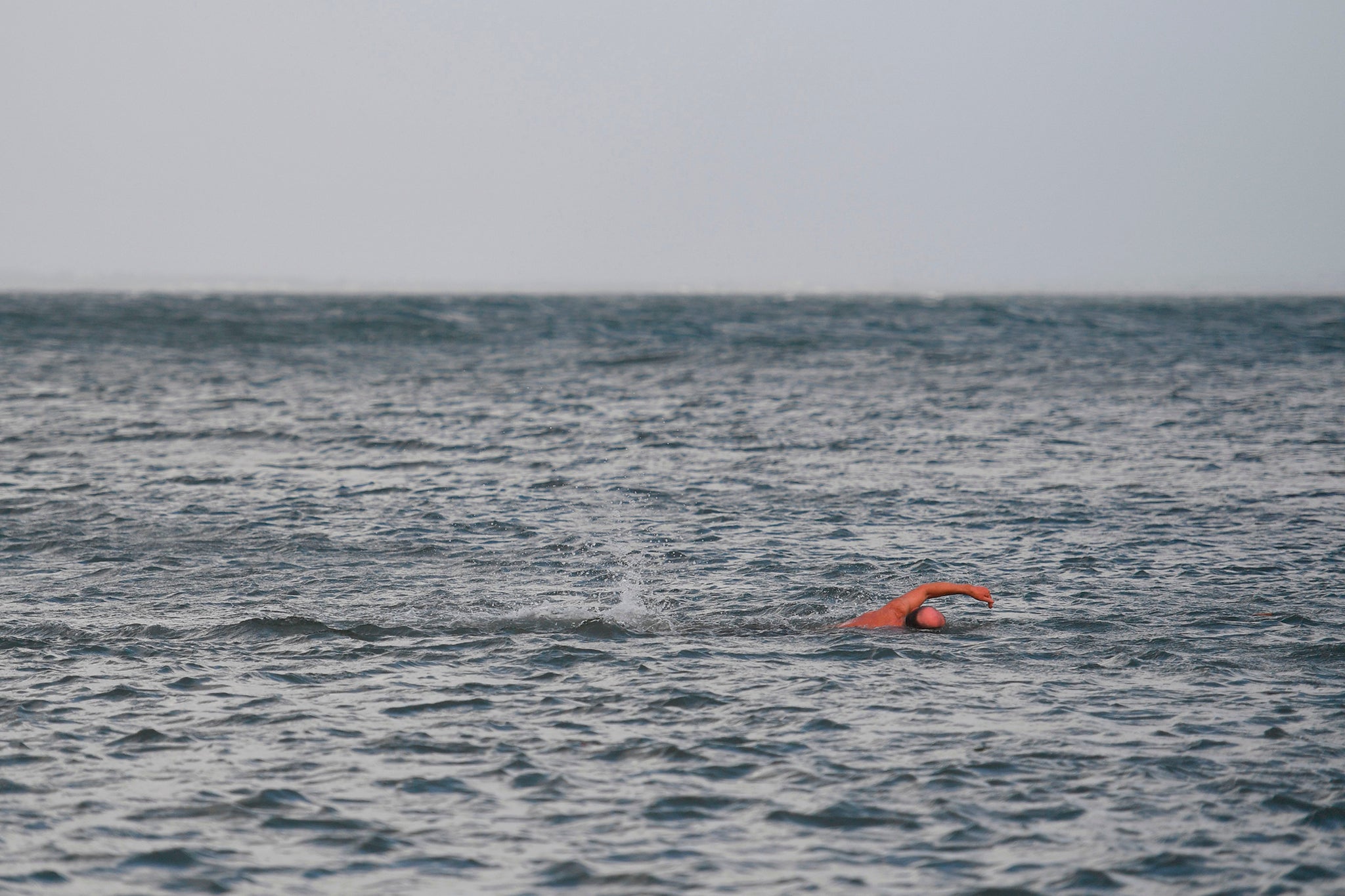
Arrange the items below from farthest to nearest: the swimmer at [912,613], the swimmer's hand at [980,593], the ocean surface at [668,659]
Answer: the swimmer at [912,613] → the swimmer's hand at [980,593] → the ocean surface at [668,659]

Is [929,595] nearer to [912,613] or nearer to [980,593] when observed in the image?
[912,613]

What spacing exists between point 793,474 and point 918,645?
42.0ft

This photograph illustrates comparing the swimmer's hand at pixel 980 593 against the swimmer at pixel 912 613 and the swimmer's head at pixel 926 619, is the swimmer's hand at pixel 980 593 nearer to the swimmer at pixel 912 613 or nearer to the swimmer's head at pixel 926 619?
the swimmer at pixel 912 613

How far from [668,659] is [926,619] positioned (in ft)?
10.3

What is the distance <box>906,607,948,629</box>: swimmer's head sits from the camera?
1461cm

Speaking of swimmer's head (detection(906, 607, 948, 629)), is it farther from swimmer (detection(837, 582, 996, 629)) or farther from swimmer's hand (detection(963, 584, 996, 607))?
swimmer's hand (detection(963, 584, 996, 607))

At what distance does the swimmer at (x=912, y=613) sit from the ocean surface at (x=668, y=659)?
0.34 meters

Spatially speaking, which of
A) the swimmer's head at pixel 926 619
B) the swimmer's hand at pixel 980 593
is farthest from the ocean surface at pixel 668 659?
the swimmer's hand at pixel 980 593

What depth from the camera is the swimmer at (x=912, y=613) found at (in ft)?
47.9

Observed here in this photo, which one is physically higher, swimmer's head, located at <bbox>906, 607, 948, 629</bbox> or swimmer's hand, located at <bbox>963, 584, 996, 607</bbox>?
swimmer's hand, located at <bbox>963, 584, 996, 607</bbox>

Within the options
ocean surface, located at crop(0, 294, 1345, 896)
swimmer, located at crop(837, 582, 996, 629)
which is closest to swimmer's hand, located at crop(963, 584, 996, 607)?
swimmer, located at crop(837, 582, 996, 629)

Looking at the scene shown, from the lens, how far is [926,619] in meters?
14.6

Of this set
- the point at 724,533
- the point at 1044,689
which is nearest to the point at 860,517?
the point at 724,533

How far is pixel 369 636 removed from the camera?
14453 mm
